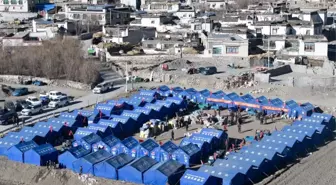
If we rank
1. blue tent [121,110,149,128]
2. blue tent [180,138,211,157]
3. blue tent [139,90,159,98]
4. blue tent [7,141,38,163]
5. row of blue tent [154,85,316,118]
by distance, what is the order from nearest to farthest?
blue tent [7,141,38,163], blue tent [180,138,211,157], blue tent [121,110,149,128], row of blue tent [154,85,316,118], blue tent [139,90,159,98]

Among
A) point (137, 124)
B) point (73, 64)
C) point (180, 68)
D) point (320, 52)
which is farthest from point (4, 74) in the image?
point (320, 52)

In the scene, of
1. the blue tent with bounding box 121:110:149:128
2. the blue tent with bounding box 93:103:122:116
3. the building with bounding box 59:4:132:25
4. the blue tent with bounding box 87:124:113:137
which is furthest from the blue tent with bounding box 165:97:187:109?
the building with bounding box 59:4:132:25

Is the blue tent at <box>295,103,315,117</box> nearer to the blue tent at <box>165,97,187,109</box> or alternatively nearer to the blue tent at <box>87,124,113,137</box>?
the blue tent at <box>165,97,187,109</box>

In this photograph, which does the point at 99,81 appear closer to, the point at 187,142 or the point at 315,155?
the point at 187,142

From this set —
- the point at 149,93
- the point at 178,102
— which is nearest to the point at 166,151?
the point at 178,102

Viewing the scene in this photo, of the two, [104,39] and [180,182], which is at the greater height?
[104,39]
